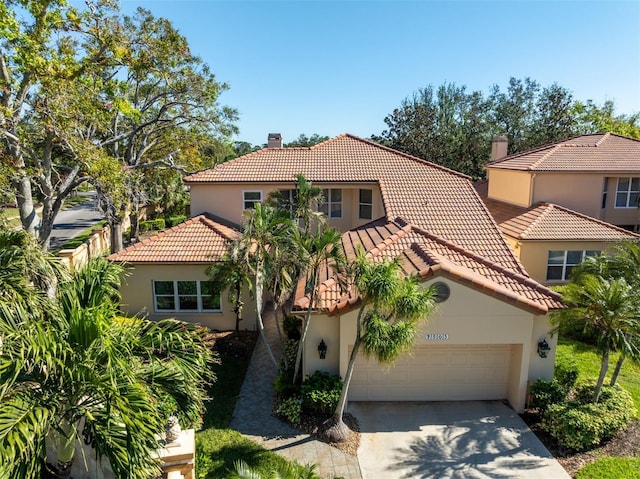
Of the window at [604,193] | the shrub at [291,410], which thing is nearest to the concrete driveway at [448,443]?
the shrub at [291,410]

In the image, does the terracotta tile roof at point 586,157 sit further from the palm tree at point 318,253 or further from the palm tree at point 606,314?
the palm tree at point 318,253

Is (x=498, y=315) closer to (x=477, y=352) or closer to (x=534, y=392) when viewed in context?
(x=477, y=352)

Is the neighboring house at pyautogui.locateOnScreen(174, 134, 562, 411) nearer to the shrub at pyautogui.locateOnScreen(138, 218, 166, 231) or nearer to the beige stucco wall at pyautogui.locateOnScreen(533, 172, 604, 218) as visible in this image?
the beige stucco wall at pyautogui.locateOnScreen(533, 172, 604, 218)

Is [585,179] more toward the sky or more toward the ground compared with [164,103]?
more toward the ground

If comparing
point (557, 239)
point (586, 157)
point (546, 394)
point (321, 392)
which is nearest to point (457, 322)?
point (546, 394)

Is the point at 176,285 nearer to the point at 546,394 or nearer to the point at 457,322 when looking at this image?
the point at 457,322

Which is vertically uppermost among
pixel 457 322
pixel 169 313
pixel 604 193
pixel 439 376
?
pixel 604 193

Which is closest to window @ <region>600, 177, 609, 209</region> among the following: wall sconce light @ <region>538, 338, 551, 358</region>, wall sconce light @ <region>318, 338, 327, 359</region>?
wall sconce light @ <region>538, 338, 551, 358</region>

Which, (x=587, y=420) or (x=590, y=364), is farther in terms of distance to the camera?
(x=590, y=364)
